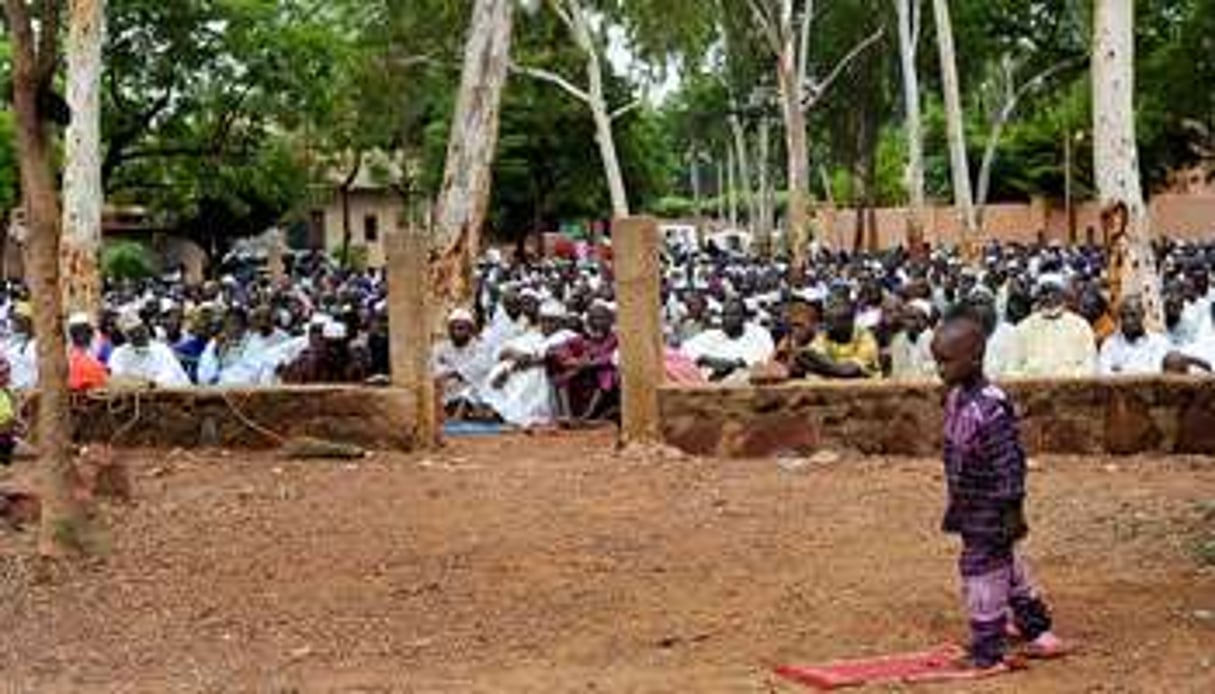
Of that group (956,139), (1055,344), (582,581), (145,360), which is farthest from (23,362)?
(956,139)

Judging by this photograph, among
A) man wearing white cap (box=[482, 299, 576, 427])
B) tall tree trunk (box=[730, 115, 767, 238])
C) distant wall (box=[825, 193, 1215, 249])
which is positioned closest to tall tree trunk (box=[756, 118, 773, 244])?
tall tree trunk (box=[730, 115, 767, 238])

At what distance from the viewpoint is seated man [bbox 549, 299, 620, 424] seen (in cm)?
1420

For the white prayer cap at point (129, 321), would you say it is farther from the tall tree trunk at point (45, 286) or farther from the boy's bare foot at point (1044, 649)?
the boy's bare foot at point (1044, 649)

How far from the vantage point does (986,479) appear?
6211 mm

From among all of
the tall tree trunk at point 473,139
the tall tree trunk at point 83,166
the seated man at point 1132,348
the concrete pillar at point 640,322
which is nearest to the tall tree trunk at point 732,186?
the tall tree trunk at point 473,139

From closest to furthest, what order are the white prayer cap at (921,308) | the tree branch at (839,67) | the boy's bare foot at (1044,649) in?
1. the boy's bare foot at (1044,649)
2. the white prayer cap at (921,308)
3. the tree branch at (839,67)

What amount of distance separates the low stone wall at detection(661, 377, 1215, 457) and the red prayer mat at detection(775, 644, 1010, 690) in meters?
4.95

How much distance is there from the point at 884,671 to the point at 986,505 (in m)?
0.60

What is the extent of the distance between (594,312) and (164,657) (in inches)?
323

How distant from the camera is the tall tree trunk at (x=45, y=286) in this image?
844 centimetres

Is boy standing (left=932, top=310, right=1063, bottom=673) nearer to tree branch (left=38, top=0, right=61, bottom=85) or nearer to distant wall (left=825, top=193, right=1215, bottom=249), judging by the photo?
tree branch (left=38, top=0, right=61, bottom=85)

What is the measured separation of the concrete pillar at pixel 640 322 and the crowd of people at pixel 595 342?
0.60 meters

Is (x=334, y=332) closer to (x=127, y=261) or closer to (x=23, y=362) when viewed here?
(x=23, y=362)

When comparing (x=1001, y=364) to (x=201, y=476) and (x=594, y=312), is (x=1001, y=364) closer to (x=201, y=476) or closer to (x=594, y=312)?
(x=594, y=312)
